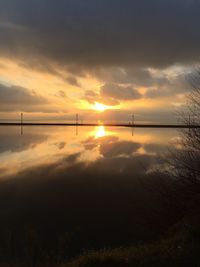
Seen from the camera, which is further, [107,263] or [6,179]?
[6,179]

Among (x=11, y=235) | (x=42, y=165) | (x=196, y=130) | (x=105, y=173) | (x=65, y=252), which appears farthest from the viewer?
(x=42, y=165)

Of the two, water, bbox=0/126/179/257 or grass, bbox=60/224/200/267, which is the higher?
grass, bbox=60/224/200/267

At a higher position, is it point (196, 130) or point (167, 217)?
point (196, 130)

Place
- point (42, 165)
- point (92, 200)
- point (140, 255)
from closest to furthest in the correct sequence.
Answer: point (140, 255), point (92, 200), point (42, 165)

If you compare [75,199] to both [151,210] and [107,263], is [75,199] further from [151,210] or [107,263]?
[107,263]

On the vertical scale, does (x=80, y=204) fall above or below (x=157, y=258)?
below

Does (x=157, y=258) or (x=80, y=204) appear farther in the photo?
(x=80, y=204)

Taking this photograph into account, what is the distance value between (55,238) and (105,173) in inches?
564

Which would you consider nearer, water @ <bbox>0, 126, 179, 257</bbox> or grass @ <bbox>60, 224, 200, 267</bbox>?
grass @ <bbox>60, 224, 200, 267</bbox>

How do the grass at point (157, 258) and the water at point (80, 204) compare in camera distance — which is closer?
the grass at point (157, 258)

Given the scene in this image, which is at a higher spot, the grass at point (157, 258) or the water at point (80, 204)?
the grass at point (157, 258)

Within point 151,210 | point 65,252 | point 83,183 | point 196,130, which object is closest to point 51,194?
point 83,183

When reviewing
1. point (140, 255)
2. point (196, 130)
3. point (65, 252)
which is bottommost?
point (65, 252)

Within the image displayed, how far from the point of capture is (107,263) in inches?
330
